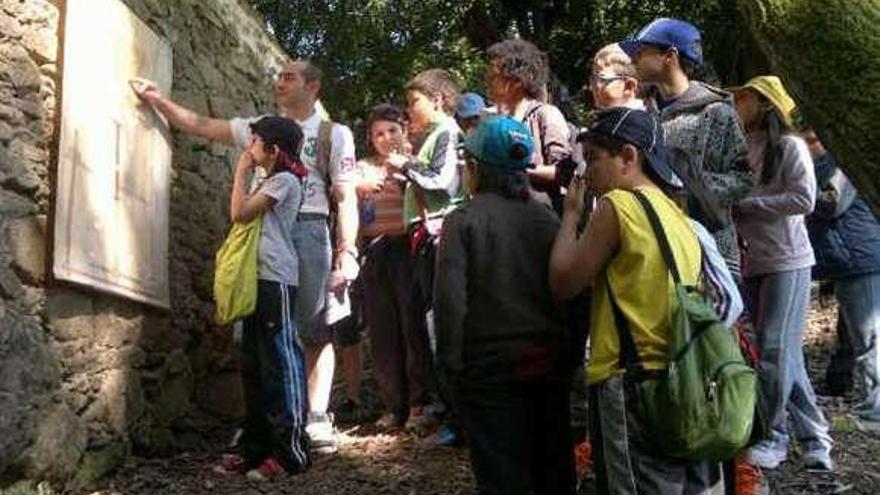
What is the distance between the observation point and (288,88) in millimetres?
5656

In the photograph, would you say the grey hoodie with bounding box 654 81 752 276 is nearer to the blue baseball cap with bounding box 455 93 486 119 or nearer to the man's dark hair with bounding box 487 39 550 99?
the man's dark hair with bounding box 487 39 550 99

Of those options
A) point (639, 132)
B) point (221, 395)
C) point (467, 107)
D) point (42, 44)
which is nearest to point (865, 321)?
point (467, 107)

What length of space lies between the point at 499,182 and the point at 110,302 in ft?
6.80

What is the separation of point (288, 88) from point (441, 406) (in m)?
1.92

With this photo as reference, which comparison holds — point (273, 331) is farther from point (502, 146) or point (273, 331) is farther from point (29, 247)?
point (502, 146)

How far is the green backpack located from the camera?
2.90 metres

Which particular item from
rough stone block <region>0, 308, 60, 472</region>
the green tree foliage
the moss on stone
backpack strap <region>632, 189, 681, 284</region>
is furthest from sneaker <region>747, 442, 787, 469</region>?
the green tree foliage

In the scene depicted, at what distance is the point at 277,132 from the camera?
16.5 ft

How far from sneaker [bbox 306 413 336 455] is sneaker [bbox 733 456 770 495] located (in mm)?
2276

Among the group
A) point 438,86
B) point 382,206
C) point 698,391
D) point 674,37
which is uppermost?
point 438,86

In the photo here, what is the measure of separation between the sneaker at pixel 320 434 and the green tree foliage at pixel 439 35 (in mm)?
5274

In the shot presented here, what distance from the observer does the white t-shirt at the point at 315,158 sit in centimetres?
555

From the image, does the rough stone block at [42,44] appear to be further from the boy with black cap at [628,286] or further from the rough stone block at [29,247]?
the boy with black cap at [628,286]

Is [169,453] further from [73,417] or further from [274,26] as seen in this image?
[274,26]
